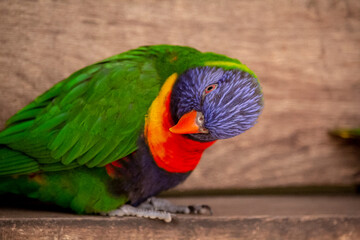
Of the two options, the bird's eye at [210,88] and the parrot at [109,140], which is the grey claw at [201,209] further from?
the bird's eye at [210,88]

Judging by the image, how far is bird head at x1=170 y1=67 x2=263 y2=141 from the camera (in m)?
1.09

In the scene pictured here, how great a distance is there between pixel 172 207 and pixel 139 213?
7.7 inches

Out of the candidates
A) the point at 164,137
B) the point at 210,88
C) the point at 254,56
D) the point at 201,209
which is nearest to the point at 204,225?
the point at 201,209

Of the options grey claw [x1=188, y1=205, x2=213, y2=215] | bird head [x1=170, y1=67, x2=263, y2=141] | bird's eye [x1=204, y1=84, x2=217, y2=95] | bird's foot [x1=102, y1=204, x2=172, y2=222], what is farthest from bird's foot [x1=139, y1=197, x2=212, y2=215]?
bird's eye [x1=204, y1=84, x2=217, y2=95]

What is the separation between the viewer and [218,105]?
1.09 metres

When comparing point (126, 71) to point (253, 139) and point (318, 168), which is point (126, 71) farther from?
point (318, 168)

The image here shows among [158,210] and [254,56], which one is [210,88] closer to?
[158,210]

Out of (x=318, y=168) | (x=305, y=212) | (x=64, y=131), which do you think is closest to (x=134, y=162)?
(x=64, y=131)

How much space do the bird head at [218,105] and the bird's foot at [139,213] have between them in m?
0.24

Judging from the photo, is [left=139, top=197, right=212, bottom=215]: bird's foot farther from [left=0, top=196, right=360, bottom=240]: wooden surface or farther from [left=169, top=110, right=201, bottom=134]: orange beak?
[left=169, top=110, right=201, bottom=134]: orange beak

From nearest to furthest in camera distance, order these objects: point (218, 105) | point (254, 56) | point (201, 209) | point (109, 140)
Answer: point (218, 105)
point (109, 140)
point (201, 209)
point (254, 56)

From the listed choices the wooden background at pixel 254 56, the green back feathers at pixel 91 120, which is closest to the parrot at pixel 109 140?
the green back feathers at pixel 91 120

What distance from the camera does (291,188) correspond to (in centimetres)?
185

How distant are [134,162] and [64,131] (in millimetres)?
220
